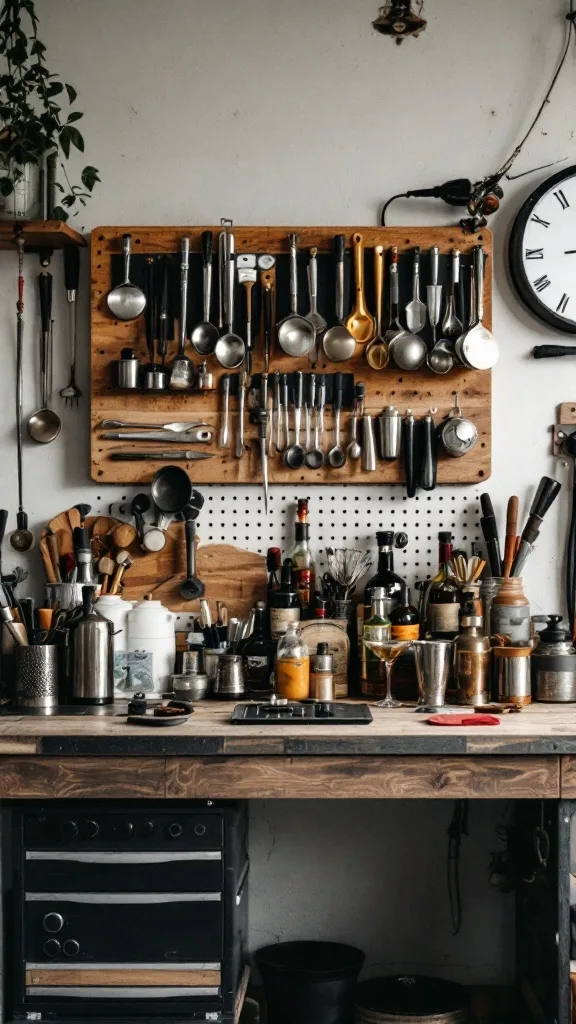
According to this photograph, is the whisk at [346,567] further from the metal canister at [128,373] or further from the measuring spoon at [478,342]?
the metal canister at [128,373]

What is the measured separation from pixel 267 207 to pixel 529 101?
885mm

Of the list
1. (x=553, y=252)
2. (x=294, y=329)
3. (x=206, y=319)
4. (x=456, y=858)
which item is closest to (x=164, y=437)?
(x=206, y=319)

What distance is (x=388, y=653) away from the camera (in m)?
2.90

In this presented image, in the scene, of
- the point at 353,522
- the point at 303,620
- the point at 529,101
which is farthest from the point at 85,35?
the point at 303,620

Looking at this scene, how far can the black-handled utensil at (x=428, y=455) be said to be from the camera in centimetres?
326

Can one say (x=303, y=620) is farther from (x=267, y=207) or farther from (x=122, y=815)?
(x=267, y=207)

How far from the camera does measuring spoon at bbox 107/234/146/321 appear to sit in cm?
329

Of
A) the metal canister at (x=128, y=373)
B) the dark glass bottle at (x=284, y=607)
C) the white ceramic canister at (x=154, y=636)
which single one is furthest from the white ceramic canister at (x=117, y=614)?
the metal canister at (x=128, y=373)

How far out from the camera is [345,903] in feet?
10.9

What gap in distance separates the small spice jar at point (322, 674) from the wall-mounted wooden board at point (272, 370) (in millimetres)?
599

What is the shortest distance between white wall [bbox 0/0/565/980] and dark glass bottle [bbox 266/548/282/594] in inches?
29.0

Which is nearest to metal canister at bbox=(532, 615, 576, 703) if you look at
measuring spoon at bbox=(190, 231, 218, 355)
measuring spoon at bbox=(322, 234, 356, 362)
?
measuring spoon at bbox=(322, 234, 356, 362)

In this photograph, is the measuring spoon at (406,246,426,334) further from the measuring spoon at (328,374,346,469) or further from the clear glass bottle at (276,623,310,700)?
the clear glass bottle at (276,623,310,700)

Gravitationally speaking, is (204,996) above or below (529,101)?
below
